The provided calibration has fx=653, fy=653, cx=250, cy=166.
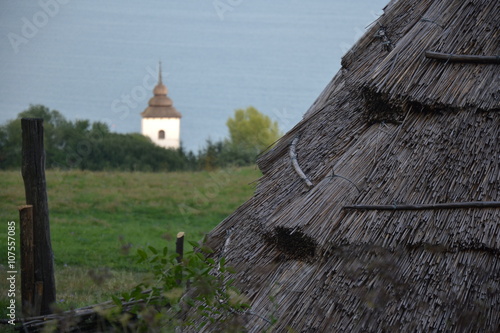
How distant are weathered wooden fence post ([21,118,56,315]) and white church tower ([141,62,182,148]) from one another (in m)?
30.9

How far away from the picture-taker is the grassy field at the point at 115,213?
8938 mm

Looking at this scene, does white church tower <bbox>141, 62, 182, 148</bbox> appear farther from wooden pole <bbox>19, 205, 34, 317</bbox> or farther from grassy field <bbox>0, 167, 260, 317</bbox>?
wooden pole <bbox>19, 205, 34, 317</bbox>

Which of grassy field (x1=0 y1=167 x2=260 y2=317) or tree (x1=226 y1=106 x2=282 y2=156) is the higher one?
tree (x1=226 y1=106 x2=282 y2=156)

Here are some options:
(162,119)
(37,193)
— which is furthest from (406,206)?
(162,119)

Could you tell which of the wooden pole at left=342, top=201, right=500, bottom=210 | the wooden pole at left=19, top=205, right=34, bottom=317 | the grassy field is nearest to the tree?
the grassy field

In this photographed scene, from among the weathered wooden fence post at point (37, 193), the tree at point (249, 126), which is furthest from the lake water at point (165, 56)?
the weathered wooden fence post at point (37, 193)

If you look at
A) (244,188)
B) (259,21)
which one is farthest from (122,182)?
(259,21)

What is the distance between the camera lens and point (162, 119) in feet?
125

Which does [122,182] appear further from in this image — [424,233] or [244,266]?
[424,233]

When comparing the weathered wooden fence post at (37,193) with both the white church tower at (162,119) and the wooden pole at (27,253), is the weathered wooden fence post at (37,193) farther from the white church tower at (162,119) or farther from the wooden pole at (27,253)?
the white church tower at (162,119)

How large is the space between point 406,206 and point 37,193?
12.2 ft

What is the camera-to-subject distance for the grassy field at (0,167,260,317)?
29.3 ft

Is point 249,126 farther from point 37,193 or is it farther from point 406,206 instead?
point 406,206

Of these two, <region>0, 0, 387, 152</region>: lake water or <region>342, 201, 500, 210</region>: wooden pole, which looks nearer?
<region>342, 201, 500, 210</region>: wooden pole
